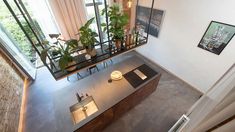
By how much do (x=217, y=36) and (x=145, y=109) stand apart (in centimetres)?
197

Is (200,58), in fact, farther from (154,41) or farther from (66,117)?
(66,117)

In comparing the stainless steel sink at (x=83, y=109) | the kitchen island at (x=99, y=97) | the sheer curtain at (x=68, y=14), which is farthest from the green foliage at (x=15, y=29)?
the stainless steel sink at (x=83, y=109)

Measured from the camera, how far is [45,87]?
289 cm

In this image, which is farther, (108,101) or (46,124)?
(46,124)

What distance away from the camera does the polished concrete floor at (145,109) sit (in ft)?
6.88

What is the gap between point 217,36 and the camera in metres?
1.97

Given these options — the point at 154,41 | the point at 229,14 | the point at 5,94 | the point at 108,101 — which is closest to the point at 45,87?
the point at 5,94

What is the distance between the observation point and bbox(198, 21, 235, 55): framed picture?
5.99ft

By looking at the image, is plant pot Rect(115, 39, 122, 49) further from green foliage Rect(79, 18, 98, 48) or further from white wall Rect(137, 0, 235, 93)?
white wall Rect(137, 0, 235, 93)

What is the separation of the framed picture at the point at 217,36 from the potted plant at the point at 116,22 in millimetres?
1688

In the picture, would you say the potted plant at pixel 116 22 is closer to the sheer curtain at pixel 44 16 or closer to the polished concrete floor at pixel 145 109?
the polished concrete floor at pixel 145 109

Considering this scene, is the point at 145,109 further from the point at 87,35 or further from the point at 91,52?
the point at 87,35

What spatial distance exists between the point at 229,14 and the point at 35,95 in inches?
170

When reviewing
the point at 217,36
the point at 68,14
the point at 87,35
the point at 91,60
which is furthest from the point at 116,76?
the point at 68,14
